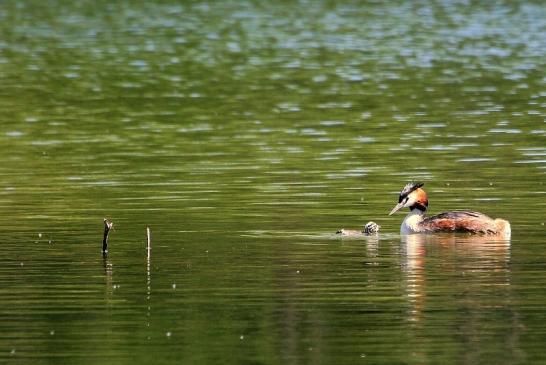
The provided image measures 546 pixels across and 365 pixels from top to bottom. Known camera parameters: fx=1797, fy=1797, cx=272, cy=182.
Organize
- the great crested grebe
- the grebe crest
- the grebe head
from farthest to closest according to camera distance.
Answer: the grebe head
the grebe crest
the great crested grebe

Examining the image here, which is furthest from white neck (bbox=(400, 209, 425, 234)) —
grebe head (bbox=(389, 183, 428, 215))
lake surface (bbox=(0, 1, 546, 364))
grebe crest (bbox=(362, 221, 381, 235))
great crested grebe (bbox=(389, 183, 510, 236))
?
grebe crest (bbox=(362, 221, 381, 235))

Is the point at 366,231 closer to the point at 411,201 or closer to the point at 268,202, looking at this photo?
the point at 411,201

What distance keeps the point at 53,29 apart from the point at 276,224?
5225 cm

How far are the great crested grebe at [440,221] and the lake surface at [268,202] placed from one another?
0.18 meters

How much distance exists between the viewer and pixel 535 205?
917 inches

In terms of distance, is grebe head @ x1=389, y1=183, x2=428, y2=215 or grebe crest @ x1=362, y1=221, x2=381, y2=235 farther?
grebe head @ x1=389, y1=183, x2=428, y2=215

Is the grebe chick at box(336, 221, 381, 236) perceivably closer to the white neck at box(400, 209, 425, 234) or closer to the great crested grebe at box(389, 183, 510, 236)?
the white neck at box(400, 209, 425, 234)

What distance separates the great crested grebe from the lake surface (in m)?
0.18

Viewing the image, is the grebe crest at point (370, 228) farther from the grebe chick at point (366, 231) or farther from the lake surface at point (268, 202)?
the lake surface at point (268, 202)

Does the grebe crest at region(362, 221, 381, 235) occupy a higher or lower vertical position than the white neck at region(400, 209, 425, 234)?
Result: higher

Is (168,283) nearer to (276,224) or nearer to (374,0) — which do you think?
(276,224)

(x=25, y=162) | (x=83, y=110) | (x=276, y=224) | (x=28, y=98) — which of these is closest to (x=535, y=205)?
(x=276, y=224)

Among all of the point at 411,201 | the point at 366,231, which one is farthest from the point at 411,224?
the point at 366,231

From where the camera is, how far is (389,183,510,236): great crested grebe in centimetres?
2067
